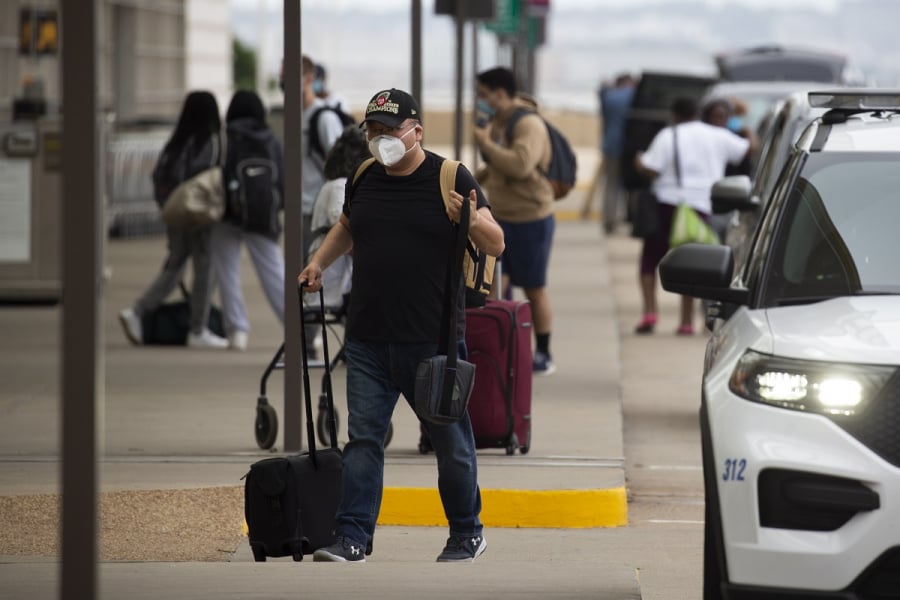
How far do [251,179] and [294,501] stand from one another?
564 cm

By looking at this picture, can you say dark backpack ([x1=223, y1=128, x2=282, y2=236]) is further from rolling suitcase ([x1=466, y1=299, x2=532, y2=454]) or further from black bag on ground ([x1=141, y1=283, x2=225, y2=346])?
rolling suitcase ([x1=466, y1=299, x2=532, y2=454])

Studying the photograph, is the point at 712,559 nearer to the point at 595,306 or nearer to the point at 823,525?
the point at 823,525

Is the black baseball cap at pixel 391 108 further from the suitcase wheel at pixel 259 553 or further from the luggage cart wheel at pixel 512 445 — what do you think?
the luggage cart wheel at pixel 512 445

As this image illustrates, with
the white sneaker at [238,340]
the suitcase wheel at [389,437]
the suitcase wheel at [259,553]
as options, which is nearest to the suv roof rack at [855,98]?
the suitcase wheel at [389,437]

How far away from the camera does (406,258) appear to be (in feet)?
21.9

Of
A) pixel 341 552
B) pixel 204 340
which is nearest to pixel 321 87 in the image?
pixel 204 340

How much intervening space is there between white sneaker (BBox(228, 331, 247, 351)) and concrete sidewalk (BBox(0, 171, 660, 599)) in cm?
8

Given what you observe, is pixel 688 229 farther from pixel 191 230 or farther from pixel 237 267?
pixel 191 230

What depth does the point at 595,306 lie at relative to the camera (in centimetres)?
1684

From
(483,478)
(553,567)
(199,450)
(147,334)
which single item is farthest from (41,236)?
(553,567)

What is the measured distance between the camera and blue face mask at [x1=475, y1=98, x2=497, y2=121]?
11875 millimetres

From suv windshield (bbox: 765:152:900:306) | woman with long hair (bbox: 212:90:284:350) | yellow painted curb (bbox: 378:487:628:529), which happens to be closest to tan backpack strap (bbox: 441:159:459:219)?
suv windshield (bbox: 765:152:900:306)

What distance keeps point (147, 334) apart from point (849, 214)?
320 inches

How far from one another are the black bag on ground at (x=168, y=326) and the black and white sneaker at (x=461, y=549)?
698cm
